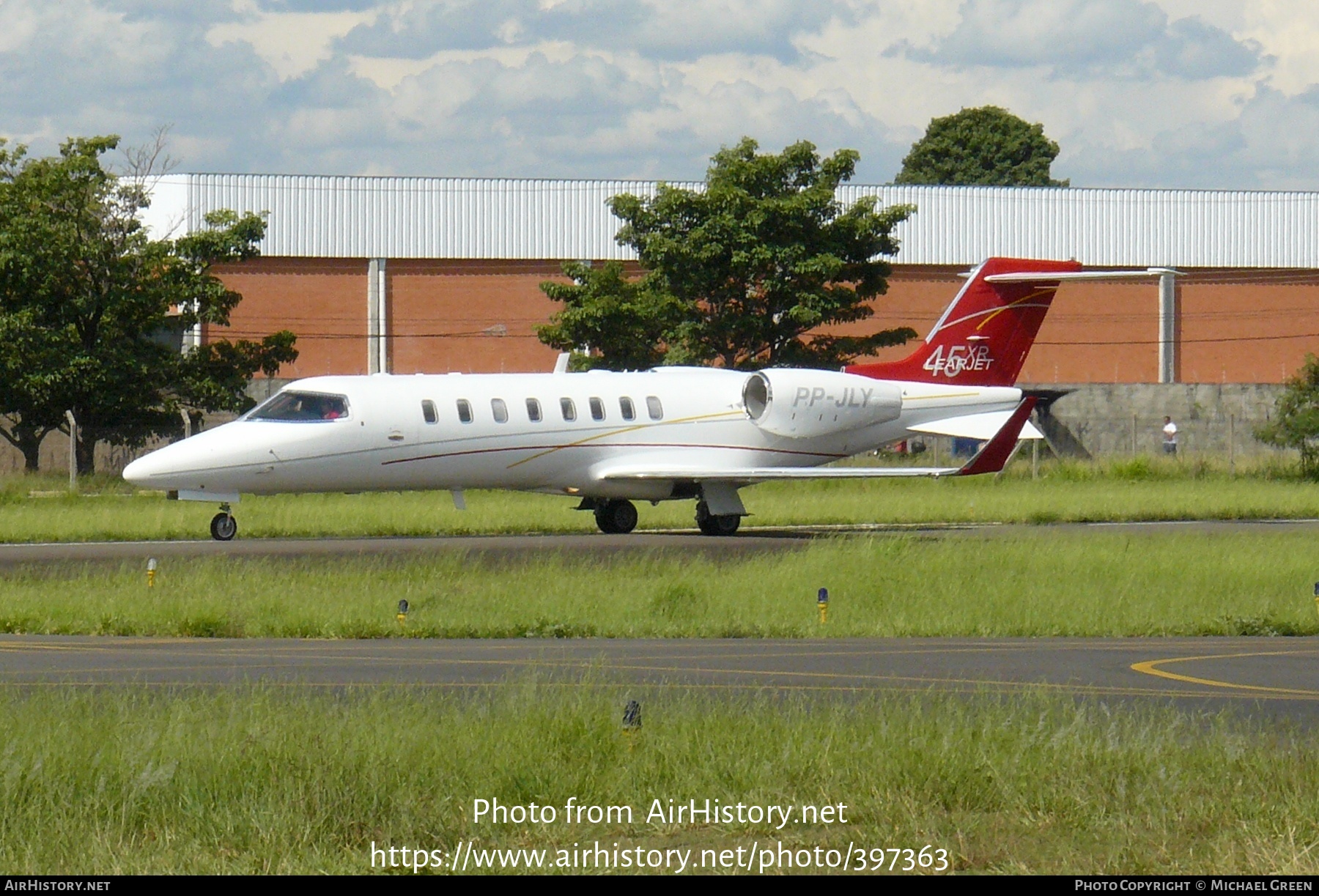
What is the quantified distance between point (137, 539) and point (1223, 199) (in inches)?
2005

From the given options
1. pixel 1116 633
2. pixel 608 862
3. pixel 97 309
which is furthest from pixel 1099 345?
pixel 608 862

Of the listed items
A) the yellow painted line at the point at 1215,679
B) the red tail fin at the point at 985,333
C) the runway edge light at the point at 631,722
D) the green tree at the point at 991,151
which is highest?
the green tree at the point at 991,151

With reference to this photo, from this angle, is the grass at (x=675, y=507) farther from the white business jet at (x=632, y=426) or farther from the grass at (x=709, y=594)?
the grass at (x=709, y=594)

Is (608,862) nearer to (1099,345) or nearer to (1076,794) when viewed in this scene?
(1076,794)

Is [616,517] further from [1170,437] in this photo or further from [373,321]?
[373,321]

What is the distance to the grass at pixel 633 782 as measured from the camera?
7.52m

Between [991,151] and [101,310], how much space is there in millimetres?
62281

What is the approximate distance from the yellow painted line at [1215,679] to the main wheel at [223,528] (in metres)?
15.3

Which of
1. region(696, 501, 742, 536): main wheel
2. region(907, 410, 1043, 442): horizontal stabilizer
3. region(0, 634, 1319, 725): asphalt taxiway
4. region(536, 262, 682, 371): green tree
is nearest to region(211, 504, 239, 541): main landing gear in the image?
region(696, 501, 742, 536): main wheel

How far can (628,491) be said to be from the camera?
27.5 metres

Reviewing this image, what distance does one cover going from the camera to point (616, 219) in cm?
6188

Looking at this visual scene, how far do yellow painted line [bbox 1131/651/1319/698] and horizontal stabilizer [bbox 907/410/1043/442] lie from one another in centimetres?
1393

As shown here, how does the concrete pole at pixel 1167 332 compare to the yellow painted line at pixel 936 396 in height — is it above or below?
above

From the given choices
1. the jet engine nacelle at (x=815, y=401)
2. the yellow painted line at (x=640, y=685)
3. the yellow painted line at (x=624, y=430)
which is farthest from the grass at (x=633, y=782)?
the jet engine nacelle at (x=815, y=401)
